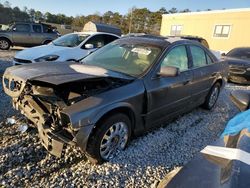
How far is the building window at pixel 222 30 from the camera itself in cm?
2287

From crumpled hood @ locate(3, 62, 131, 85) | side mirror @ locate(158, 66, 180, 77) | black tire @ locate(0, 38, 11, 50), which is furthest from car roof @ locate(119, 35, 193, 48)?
black tire @ locate(0, 38, 11, 50)

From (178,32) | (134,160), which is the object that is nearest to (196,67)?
(134,160)

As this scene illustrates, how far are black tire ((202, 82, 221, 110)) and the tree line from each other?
Answer: 136 ft

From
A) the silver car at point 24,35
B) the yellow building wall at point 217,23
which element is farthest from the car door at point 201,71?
the yellow building wall at point 217,23

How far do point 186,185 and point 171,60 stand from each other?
2.93 meters

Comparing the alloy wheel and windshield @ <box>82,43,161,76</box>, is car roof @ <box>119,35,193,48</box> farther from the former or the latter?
the alloy wheel

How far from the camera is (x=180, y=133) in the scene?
455cm

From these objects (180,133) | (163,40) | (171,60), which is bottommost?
→ (180,133)

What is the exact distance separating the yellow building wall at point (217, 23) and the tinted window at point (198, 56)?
18177mm

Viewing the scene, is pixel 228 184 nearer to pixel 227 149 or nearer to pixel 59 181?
pixel 227 149

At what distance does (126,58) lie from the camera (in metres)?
4.16

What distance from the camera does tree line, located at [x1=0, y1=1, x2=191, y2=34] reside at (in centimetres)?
4850

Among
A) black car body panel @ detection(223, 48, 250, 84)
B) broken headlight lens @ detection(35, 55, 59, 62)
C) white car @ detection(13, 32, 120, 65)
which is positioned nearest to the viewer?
broken headlight lens @ detection(35, 55, 59, 62)

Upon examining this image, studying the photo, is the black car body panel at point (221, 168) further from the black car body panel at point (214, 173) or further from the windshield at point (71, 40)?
the windshield at point (71, 40)
